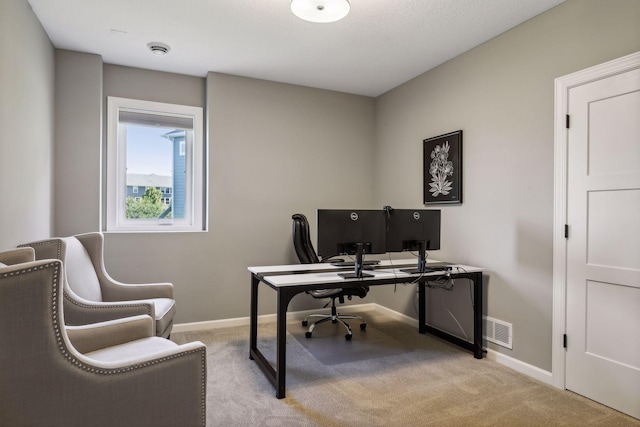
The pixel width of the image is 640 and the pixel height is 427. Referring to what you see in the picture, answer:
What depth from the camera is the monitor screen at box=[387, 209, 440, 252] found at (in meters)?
2.95

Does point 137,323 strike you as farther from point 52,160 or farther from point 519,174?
point 519,174

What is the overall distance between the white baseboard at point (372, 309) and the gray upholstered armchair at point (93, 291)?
89cm

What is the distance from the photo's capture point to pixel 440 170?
3.56 m

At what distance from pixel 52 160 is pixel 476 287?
12.5 feet

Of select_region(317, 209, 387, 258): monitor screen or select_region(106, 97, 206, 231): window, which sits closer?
select_region(317, 209, 387, 258): monitor screen

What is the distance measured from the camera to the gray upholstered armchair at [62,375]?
1.21 m

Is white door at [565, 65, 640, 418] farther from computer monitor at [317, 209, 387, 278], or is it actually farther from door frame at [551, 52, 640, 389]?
computer monitor at [317, 209, 387, 278]

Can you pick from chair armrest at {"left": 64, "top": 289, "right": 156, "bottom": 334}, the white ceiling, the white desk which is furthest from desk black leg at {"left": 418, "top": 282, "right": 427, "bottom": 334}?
chair armrest at {"left": 64, "top": 289, "right": 156, "bottom": 334}

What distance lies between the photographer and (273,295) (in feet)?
13.3

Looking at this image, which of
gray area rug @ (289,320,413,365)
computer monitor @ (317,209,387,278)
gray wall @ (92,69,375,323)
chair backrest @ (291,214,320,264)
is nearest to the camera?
computer monitor @ (317,209,387,278)


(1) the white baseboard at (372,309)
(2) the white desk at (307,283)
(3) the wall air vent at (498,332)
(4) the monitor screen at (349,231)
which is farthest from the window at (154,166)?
(3) the wall air vent at (498,332)

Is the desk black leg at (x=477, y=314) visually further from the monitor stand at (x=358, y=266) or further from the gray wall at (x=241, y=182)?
the gray wall at (x=241, y=182)

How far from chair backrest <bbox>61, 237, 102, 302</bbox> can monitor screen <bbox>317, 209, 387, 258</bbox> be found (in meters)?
1.63

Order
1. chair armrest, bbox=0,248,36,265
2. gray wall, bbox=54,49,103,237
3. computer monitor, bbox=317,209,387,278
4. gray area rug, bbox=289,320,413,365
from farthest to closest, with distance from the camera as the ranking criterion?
1. gray wall, bbox=54,49,103,237
2. gray area rug, bbox=289,320,413,365
3. computer monitor, bbox=317,209,387,278
4. chair armrest, bbox=0,248,36,265
